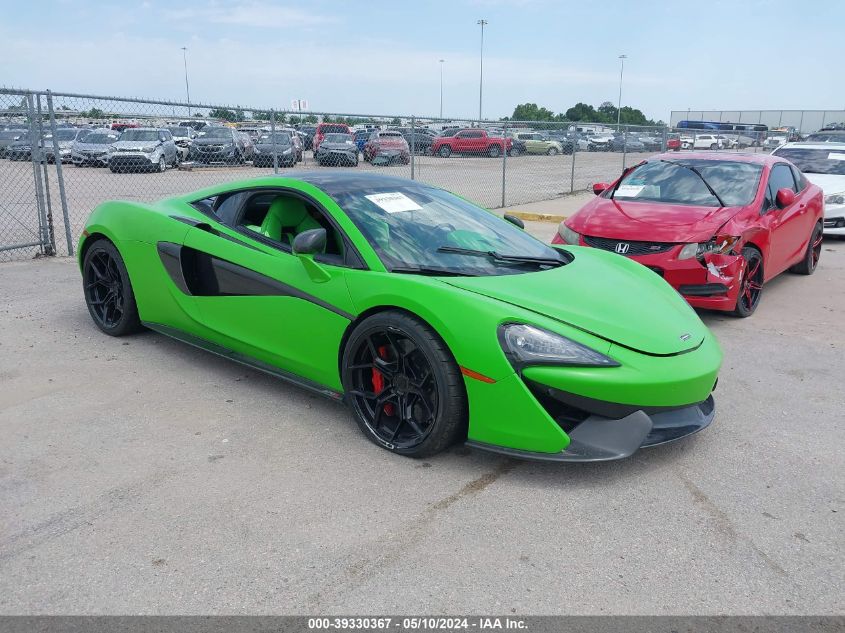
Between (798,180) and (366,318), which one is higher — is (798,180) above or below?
above

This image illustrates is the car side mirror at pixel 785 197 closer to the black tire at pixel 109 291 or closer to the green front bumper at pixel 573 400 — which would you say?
the green front bumper at pixel 573 400

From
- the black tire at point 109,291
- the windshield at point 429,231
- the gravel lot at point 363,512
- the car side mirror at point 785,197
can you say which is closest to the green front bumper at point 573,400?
the gravel lot at point 363,512

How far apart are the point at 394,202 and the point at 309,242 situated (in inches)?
26.2

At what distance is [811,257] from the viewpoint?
823 cm

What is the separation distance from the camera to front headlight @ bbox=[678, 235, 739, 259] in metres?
5.83

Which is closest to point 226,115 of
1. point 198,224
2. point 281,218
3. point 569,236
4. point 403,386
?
point 569,236

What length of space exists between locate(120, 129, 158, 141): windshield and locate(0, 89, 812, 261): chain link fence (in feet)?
0.11

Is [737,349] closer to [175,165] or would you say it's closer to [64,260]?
[64,260]

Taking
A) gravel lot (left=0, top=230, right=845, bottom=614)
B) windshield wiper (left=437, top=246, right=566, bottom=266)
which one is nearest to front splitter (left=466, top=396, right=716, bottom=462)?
gravel lot (left=0, top=230, right=845, bottom=614)

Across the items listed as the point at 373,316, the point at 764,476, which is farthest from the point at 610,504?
the point at 373,316

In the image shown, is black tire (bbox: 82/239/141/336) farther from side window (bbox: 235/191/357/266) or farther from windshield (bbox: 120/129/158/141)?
windshield (bbox: 120/129/158/141)

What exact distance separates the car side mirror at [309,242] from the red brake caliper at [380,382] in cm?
63

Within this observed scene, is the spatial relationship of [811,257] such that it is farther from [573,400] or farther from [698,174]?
[573,400]

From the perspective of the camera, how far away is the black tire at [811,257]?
811 cm
